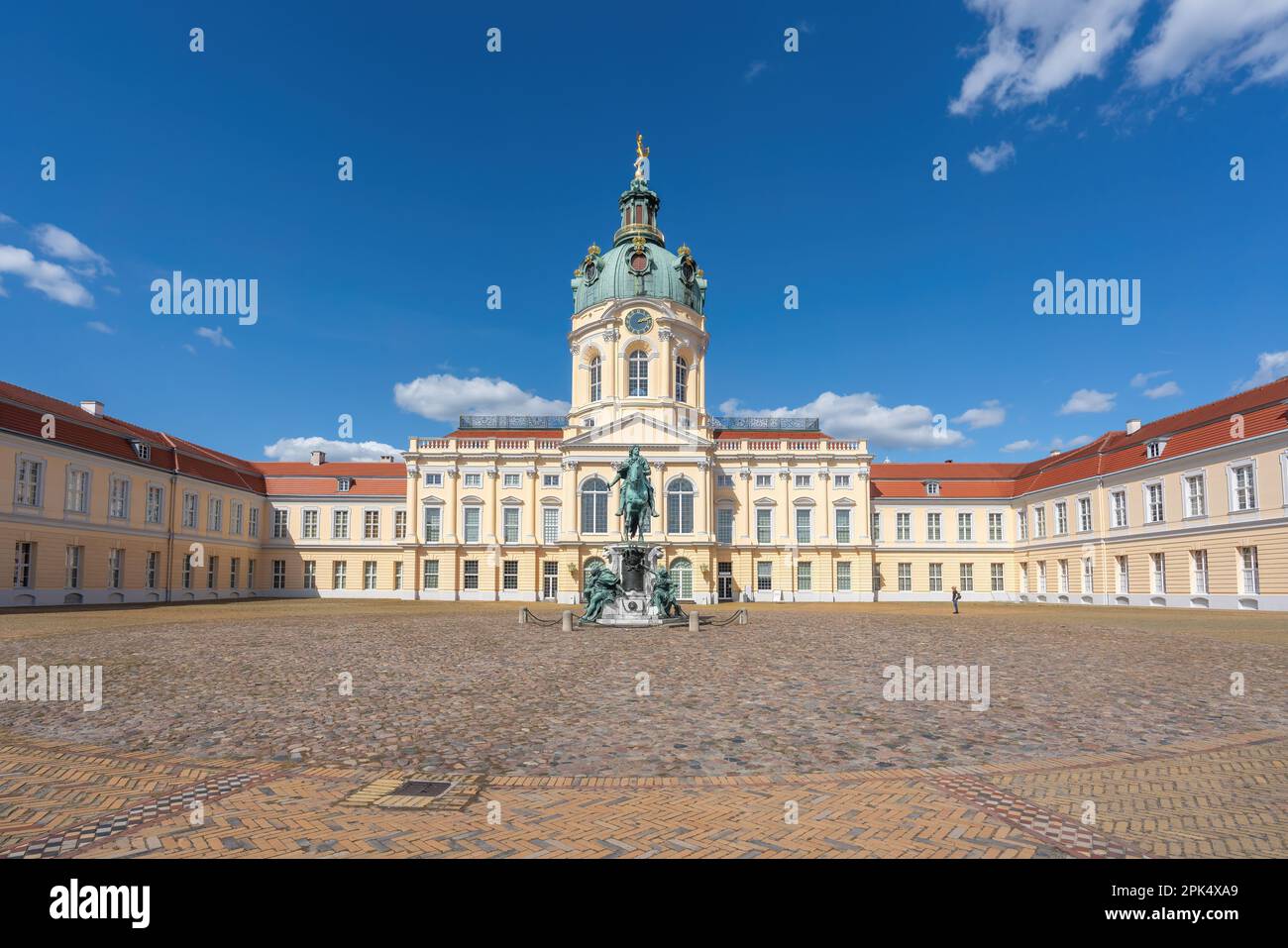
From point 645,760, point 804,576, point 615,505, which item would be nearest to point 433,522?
point 615,505

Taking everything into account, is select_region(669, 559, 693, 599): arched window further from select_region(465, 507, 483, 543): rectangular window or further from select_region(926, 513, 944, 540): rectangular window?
select_region(926, 513, 944, 540): rectangular window

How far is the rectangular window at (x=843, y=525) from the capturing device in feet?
170

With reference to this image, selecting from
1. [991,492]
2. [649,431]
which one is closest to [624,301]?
[649,431]

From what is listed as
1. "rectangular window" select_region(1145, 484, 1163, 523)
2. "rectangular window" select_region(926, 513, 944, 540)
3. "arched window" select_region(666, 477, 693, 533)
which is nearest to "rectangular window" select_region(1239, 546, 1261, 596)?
"rectangular window" select_region(1145, 484, 1163, 523)

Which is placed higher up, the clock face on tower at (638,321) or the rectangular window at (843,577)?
→ the clock face on tower at (638,321)

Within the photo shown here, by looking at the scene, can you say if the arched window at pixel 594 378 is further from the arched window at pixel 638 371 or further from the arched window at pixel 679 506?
the arched window at pixel 679 506

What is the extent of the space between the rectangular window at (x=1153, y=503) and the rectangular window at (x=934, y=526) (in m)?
16.3

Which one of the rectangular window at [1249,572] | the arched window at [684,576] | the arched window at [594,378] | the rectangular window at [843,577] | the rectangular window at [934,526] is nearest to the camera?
the rectangular window at [1249,572]

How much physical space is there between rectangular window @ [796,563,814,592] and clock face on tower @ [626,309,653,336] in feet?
67.1

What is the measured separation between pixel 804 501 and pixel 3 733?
47.5m

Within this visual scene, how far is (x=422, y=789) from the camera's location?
615 cm

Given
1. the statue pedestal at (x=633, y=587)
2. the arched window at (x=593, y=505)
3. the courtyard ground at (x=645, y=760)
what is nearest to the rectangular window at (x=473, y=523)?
the arched window at (x=593, y=505)
